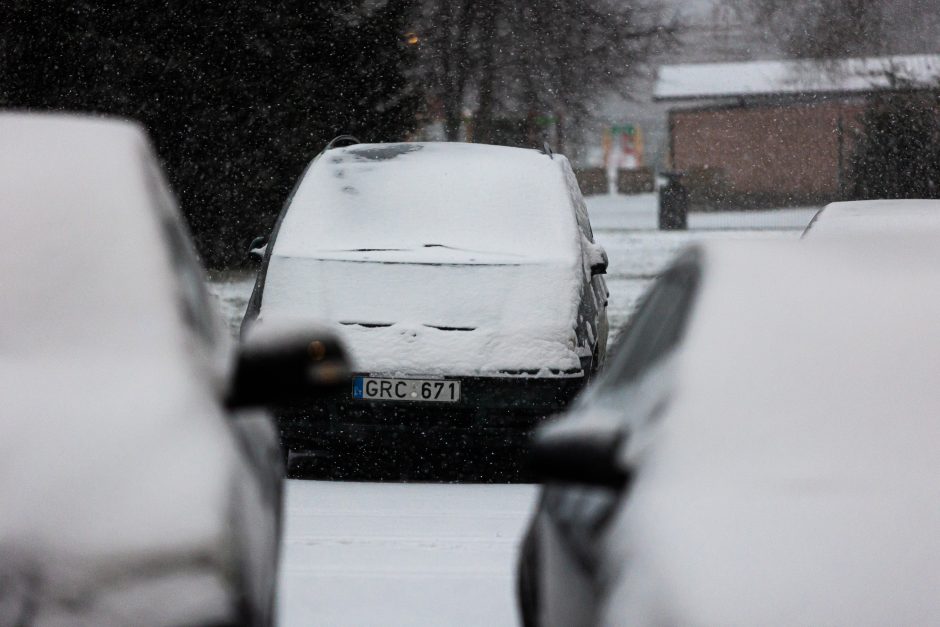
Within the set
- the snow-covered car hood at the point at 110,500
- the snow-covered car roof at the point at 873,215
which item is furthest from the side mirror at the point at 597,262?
the snow-covered car hood at the point at 110,500

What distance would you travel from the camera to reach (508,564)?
6.34m

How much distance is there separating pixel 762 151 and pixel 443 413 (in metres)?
44.9

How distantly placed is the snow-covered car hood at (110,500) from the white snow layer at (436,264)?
5.43 metres

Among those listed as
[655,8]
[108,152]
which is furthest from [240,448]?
[655,8]

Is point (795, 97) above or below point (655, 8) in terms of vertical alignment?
below

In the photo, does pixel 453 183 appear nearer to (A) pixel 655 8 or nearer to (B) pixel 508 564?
(B) pixel 508 564

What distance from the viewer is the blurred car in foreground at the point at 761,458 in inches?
101

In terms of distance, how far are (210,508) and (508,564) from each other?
4.08 metres

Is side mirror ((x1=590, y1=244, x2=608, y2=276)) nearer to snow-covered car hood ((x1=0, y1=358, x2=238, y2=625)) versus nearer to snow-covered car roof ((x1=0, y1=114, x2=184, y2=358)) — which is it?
snow-covered car roof ((x1=0, y1=114, x2=184, y2=358))

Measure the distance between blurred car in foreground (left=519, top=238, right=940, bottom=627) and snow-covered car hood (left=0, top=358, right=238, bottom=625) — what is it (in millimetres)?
680

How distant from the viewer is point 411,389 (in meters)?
8.03

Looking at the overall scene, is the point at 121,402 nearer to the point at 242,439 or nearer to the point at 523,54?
the point at 242,439

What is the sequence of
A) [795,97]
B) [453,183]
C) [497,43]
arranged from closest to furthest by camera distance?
[453,183] → [497,43] → [795,97]

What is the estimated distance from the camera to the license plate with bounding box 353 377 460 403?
8.02 meters
